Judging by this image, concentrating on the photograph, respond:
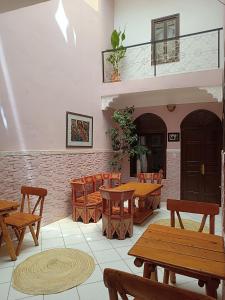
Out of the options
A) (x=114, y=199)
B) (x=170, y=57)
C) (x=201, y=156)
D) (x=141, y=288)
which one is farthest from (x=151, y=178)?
(x=141, y=288)

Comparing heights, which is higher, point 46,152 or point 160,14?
point 160,14

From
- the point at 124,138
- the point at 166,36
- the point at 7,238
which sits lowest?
the point at 7,238

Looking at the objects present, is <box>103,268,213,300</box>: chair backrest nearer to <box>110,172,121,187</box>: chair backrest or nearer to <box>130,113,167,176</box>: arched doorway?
<box>110,172,121,187</box>: chair backrest

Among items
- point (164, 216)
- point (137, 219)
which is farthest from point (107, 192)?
point (164, 216)

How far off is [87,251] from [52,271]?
2.18 ft

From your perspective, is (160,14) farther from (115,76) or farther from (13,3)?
(13,3)

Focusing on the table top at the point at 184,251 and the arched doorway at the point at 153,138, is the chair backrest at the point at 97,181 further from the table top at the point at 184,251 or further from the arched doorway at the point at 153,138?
the table top at the point at 184,251

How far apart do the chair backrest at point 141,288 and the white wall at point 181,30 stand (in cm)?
597

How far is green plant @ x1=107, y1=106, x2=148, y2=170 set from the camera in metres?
6.38

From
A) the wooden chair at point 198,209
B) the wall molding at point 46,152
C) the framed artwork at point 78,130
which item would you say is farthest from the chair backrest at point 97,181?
the wooden chair at point 198,209

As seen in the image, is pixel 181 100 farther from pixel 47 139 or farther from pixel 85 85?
pixel 47 139

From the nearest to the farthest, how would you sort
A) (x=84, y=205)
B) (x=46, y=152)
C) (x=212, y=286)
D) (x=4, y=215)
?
1. (x=212, y=286)
2. (x=4, y=215)
3. (x=46, y=152)
4. (x=84, y=205)

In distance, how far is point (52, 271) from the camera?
2812 mm

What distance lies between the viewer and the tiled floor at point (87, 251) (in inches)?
94.8
